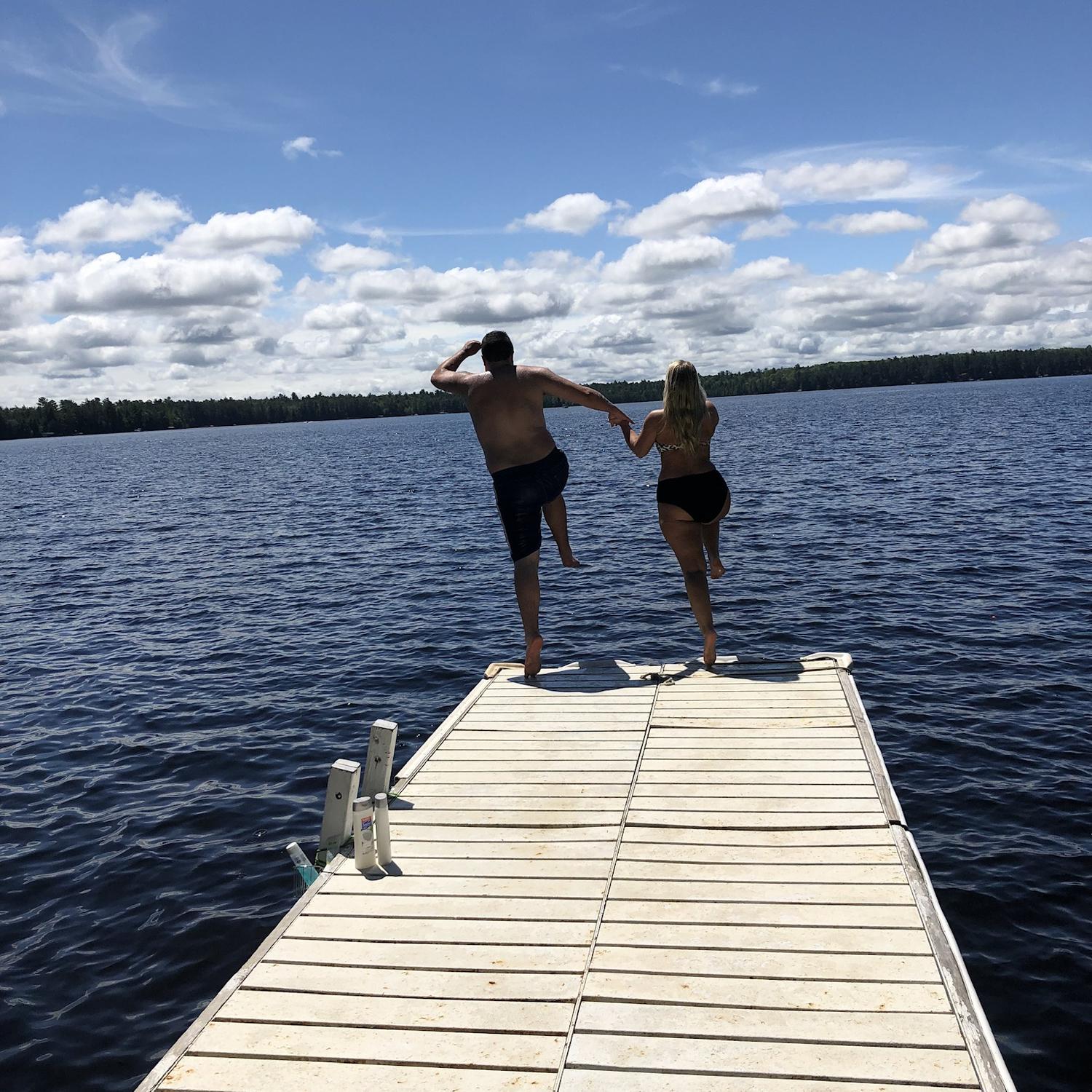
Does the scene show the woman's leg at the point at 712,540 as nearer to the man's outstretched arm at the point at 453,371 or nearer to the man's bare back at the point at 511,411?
the man's bare back at the point at 511,411

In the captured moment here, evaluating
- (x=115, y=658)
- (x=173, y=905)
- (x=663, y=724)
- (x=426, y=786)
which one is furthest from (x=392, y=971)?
(x=115, y=658)

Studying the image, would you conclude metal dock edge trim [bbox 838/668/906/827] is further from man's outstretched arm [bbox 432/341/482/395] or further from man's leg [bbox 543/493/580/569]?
man's outstretched arm [bbox 432/341/482/395]

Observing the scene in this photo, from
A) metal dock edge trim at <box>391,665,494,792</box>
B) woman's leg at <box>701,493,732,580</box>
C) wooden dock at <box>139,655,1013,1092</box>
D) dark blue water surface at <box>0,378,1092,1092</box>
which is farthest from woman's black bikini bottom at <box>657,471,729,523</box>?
dark blue water surface at <box>0,378,1092,1092</box>

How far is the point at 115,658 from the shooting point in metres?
14.8

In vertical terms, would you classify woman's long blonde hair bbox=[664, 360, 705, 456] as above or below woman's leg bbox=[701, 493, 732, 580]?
above

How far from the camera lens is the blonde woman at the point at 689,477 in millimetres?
7488

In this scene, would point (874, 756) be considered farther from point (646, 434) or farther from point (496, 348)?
point (496, 348)

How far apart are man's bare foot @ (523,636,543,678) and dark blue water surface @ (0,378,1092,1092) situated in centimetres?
242

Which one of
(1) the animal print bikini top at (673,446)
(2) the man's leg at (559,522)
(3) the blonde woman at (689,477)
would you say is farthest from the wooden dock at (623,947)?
(1) the animal print bikini top at (673,446)

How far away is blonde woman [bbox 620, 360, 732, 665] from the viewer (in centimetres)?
749

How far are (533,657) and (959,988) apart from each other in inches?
208

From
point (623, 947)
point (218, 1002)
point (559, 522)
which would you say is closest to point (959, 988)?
point (623, 947)

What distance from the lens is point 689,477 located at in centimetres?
794

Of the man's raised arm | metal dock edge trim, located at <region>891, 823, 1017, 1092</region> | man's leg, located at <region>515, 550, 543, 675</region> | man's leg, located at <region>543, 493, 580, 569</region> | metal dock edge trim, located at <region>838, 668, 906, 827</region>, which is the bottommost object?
metal dock edge trim, located at <region>838, 668, 906, 827</region>
